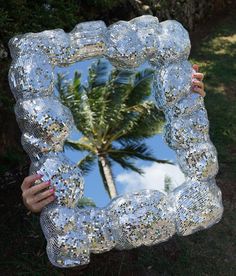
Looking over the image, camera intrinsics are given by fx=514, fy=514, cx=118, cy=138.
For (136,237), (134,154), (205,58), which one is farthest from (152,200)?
(205,58)

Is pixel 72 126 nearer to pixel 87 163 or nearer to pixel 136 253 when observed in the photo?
pixel 87 163

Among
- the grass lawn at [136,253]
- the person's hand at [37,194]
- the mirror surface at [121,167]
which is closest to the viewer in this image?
the person's hand at [37,194]

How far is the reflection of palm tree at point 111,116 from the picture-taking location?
2055mm

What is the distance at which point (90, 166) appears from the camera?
6.61 ft

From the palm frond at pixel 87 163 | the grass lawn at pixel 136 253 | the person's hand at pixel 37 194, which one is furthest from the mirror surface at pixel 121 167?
the grass lawn at pixel 136 253

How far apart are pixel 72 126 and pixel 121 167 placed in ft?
1.03

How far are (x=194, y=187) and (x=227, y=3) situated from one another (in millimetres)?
5806

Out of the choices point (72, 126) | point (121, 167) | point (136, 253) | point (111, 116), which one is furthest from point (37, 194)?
point (136, 253)

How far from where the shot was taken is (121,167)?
2.08m

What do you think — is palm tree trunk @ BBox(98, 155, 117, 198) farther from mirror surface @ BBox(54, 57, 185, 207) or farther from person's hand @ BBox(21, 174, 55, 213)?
person's hand @ BBox(21, 174, 55, 213)

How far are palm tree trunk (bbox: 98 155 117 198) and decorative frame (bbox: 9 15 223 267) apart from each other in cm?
7

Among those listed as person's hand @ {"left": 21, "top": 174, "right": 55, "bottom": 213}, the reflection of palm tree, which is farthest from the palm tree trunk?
person's hand @ {"left": 21, "top": 174, "right": 55, "bottom": 213}

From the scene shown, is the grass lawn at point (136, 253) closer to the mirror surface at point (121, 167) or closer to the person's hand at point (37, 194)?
the mirror surface at point (121, 167)

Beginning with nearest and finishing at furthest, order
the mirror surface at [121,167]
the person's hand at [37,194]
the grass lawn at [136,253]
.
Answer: the person's hand at [37,194], the mirror surface at [121,167], the grass lawn at [136,253]
